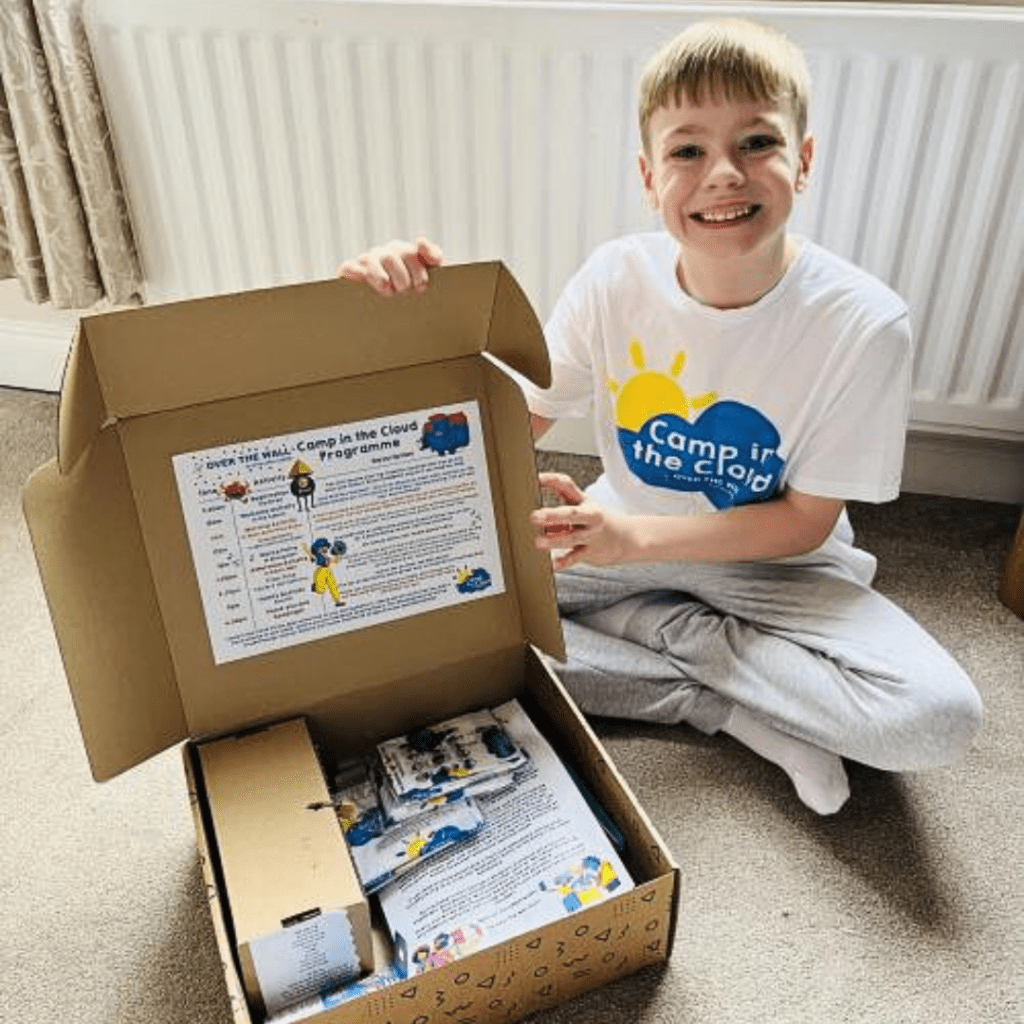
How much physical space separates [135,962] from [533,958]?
391 mm

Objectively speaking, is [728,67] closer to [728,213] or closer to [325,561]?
[728,213]

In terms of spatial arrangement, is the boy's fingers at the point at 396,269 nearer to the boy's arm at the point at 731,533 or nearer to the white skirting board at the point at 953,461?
the boy's arm at the point at 731,533

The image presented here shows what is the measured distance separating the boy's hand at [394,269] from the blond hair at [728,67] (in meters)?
0.32

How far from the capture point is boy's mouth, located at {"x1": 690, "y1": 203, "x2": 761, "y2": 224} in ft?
3.26

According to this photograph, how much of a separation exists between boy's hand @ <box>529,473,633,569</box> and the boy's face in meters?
0.27

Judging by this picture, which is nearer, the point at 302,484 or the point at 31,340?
the point at 302,484

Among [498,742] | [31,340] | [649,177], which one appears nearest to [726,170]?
[649,177]

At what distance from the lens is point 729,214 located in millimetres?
999

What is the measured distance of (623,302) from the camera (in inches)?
44.9

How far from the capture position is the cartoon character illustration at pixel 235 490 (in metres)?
0.89

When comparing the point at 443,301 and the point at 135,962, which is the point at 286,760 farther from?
the point at 443,301

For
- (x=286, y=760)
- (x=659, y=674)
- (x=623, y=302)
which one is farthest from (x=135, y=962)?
(x=623, y=302)

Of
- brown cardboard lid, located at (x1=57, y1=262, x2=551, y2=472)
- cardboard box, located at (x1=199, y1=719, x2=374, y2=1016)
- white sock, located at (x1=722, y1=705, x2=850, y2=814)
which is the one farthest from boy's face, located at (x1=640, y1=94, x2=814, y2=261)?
cardboard box, located at (x1=199, y1=719, x2=374, y2=1016)

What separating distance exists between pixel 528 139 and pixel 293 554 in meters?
0.70
